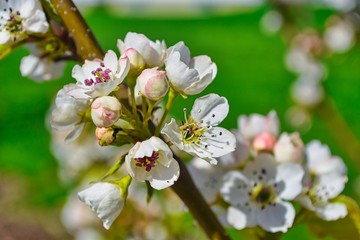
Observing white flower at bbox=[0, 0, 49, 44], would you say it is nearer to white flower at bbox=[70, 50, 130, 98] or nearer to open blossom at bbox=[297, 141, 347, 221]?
white flower at bbox=[70, 50, 130, 98]

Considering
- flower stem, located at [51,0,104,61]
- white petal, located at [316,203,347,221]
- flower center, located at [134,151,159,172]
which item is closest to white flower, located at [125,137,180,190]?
flower center, located at [134,151,159,172]

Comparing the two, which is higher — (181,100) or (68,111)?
(68,111)

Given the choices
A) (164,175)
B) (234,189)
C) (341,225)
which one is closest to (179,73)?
(164,175)

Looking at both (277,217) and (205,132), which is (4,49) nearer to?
(205,132)

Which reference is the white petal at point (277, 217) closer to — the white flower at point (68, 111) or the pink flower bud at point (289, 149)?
the pink flower bud at point (289, 149)

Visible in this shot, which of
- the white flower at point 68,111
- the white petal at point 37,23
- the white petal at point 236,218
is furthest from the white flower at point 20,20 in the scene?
the white petal at point 236,218

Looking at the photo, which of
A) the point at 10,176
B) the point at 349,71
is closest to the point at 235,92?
the point at 349,71
